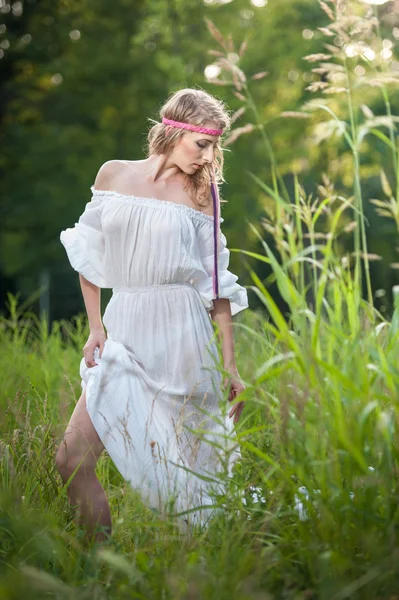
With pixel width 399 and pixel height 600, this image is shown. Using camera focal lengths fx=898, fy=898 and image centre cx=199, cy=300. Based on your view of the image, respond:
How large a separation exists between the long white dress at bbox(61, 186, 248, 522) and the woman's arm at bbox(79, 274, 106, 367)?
0.11ft

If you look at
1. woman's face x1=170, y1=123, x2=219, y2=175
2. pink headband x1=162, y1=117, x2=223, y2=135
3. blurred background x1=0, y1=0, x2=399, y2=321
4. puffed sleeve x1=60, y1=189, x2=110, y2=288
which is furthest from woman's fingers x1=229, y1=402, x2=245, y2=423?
blurred background x1=0, y1=0, x2=399, y2=321

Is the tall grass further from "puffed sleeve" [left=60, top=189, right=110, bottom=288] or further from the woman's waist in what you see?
"puffed sleeve" [left=60, top=189, right=110, bottom=288]

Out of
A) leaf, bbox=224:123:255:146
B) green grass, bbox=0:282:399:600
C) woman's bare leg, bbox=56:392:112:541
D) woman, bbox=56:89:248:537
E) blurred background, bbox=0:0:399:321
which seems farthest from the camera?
blurred background, bbox=0:0:399:321

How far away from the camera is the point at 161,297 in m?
3.41

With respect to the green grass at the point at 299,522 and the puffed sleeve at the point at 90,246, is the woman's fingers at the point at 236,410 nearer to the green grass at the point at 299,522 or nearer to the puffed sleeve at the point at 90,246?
the green grass at the point at 299,522

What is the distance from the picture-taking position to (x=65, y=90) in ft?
55.3

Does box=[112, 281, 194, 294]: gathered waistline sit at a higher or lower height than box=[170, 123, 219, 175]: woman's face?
lower

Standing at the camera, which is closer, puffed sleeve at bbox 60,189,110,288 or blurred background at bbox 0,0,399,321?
puffed sleeve at bbox 60,189,110,288

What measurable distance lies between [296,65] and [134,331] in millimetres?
16799

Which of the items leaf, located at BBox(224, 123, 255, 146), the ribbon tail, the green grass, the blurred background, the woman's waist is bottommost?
the green grass

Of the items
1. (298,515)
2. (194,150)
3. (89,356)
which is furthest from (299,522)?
(194,150)

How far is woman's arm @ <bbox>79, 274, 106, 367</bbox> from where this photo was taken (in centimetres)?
332

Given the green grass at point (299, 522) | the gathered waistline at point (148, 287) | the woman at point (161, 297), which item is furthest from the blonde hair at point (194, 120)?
the green grass at point (299, 522)

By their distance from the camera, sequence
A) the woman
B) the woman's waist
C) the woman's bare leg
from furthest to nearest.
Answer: the woman's waist
the woman
the woman's bare leg
